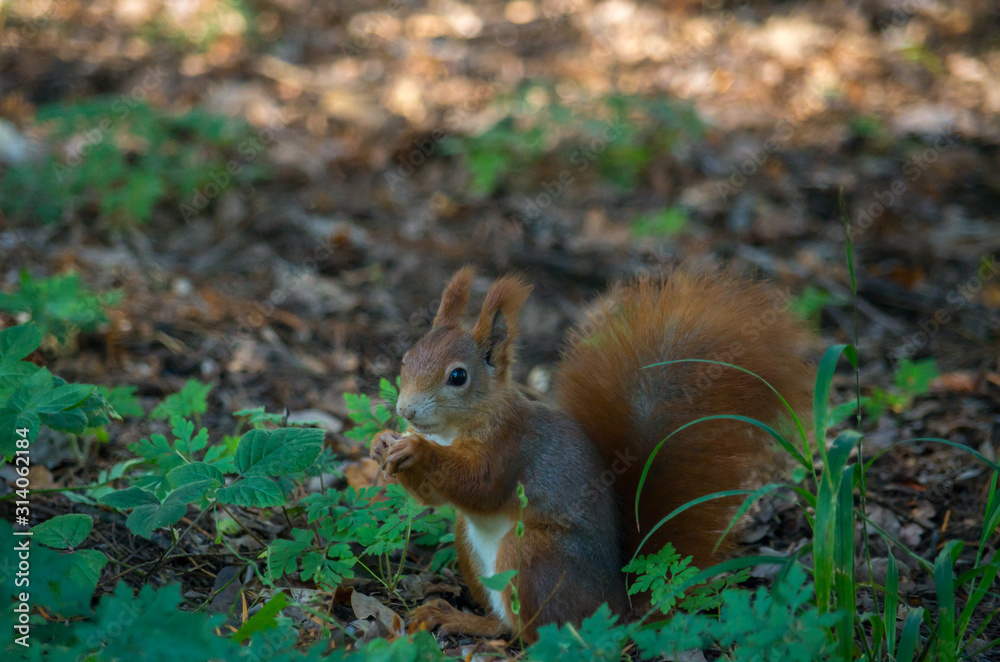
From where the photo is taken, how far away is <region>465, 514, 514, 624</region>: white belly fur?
214 centimetres

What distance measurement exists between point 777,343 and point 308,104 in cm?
522

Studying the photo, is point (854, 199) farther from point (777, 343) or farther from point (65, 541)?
point (65, 541)

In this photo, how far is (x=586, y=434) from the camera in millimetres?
2271

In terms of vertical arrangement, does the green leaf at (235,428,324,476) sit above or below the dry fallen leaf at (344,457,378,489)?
above

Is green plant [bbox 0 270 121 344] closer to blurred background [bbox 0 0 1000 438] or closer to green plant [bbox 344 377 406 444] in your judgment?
blurred background [bbox 0 0 1000 438]

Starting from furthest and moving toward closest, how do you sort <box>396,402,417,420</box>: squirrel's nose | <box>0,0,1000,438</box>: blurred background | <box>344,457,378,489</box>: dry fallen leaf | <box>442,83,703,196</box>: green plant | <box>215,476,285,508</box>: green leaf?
<box>442,83,703,196</box>: green plant
<box>0,0,1000,438</box>: blurred background
<box>344,457,378,489</box>: dry fallen leaf
<box>396,402,417,420</box>: squirrel's nose
<box>215,476,285,508</box>: green leaf

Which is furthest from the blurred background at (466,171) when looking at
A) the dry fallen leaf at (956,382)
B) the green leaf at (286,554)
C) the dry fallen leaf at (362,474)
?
the green leaf at (286,554)

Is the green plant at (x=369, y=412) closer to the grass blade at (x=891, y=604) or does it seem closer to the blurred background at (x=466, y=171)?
the blurred background at (x=466, y=171)

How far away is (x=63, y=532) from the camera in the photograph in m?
1.84

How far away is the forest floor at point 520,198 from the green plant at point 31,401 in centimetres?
48

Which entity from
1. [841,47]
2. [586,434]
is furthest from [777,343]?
[841,47]

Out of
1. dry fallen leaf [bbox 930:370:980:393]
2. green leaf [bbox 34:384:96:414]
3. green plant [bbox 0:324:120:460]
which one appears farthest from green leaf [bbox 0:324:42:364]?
dry fallen leaf [bbox 930:370:980:393]

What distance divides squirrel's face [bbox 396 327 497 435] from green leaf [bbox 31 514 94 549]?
2.46 ft

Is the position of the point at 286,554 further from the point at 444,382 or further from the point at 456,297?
the point at 456,297
